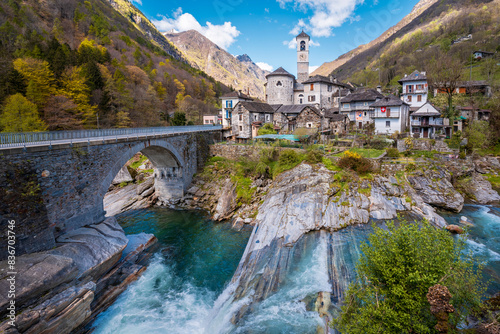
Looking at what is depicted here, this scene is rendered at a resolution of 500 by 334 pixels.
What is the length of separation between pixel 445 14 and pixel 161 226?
153 meters

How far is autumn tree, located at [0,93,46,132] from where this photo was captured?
24161mm

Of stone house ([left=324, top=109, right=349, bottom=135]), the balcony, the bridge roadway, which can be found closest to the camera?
the bridge roadway

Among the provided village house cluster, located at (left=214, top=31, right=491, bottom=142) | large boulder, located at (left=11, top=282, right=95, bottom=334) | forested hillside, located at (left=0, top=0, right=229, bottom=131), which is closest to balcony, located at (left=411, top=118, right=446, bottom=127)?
village house cluster, located at (left=214, top=31, right=491, bottom=142)

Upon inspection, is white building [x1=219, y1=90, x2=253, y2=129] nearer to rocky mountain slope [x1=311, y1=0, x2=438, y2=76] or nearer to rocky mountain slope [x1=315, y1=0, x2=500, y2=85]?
rocky mountain slope [x1=315, y1=0, x2=500, y2=85]

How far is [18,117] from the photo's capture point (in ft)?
81.4

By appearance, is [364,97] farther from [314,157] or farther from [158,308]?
[158,308]

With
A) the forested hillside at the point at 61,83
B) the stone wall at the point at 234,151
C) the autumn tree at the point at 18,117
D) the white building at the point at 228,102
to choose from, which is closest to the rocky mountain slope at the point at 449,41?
the white building at the point at 228,102

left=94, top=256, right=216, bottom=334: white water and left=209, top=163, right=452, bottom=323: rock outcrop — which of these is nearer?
left=94, top=256, right=216, bottom=334: white water

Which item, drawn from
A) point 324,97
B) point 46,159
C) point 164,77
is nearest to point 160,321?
point 46,159

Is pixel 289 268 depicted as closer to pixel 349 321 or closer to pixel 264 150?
pixel 349 321

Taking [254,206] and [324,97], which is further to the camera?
[324,97]

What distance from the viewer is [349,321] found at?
10359 mm

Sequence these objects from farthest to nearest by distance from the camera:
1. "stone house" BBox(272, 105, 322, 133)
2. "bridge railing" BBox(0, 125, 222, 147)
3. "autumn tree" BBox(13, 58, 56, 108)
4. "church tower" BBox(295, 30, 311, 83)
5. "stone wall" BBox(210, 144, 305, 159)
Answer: "church tower" BBox(295, 30, 311, 83), "stone house" BBox(272, 105, 322, 133), "stone wall" BBox(210, 144, 305, 159), "autumn tree" BBox(13, 58, 56, 108), "bridge railing" BBox(0, 125, 222, 147)

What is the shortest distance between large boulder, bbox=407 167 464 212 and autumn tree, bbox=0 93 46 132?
1644 inches
